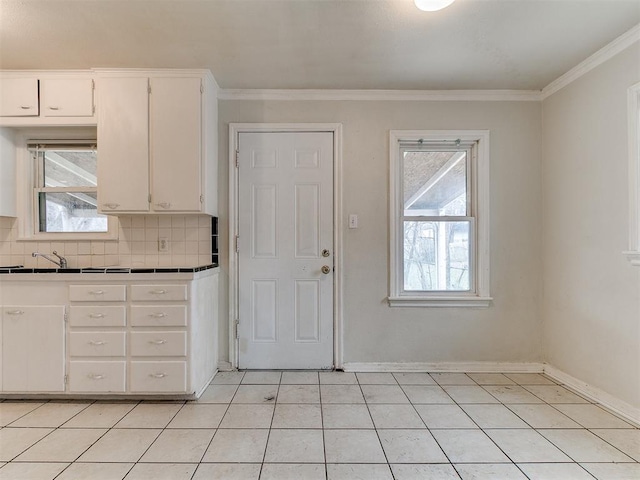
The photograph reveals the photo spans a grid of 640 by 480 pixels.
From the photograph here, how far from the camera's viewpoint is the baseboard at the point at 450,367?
2.59m

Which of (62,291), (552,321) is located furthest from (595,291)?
(62,291)

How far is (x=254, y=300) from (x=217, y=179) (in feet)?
3.33

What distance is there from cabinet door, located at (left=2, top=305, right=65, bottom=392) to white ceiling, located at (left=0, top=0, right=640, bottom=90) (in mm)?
1687

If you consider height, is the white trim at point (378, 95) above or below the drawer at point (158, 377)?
above

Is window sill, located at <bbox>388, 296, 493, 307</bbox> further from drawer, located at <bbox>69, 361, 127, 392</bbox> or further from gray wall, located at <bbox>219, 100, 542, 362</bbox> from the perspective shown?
drawer, located at <bbox>69, 361, 127, 392</bbox>

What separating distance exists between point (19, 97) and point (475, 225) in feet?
11.7

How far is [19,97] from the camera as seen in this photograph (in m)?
2.32

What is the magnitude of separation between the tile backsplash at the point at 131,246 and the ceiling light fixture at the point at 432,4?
1.98 m

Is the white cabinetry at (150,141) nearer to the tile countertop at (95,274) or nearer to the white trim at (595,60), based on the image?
the tile countertop at (95,274)

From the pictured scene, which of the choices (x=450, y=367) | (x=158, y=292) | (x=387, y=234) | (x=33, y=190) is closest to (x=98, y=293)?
(x=158, y=292)

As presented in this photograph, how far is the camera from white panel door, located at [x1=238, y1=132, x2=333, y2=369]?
2605mm

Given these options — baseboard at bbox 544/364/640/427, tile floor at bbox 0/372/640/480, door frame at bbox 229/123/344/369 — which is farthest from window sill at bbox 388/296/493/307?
baseboard at bbox 544/364/640/427

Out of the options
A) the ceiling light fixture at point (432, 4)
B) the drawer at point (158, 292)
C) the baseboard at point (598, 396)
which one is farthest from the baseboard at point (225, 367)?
the ceiling light fixture at point (432, 4)

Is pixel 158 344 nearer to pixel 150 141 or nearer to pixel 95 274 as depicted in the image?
pixel 95 274
